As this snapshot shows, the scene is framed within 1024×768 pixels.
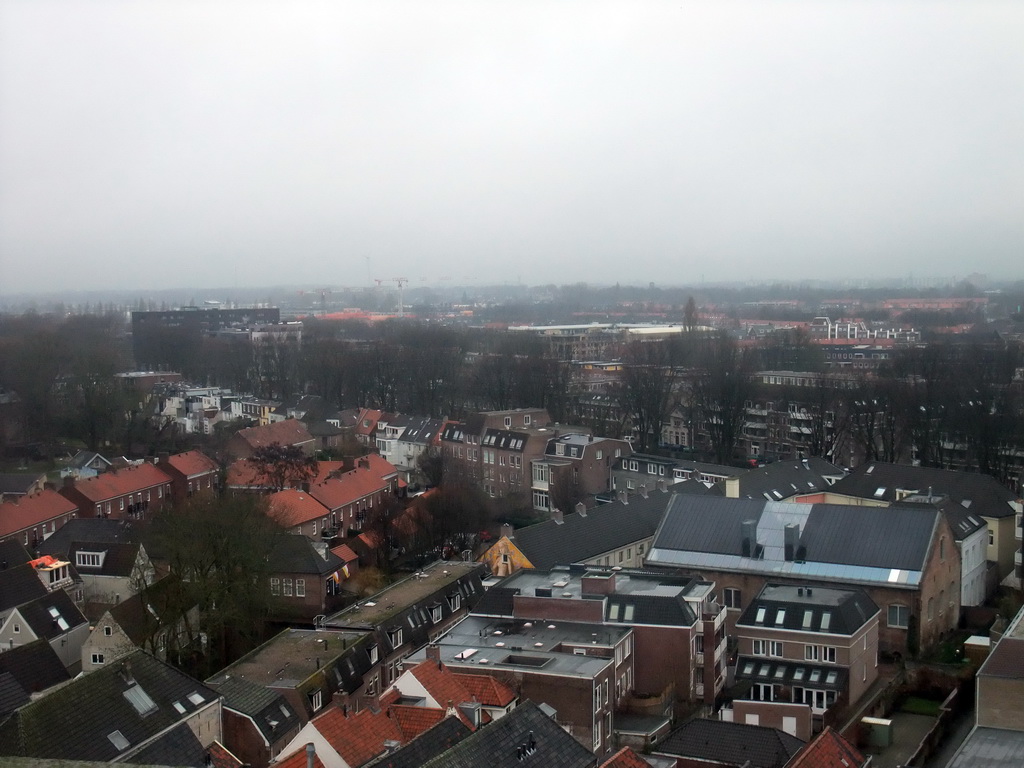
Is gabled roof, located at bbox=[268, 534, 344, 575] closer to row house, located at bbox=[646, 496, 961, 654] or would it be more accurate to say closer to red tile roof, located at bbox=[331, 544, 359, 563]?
red tile roof, located at bbox=[331, 544, 359, 563]

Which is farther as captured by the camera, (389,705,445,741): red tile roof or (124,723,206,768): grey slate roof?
(389,705,445,741): red tile roof

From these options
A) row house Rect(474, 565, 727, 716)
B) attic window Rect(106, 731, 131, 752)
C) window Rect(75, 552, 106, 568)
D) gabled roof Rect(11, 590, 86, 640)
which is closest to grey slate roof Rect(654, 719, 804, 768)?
row house Rect(474, 565, 727, 716)

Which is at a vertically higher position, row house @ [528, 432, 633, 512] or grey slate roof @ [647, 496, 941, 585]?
grey slate roof @ [647, 496, 941, 585]

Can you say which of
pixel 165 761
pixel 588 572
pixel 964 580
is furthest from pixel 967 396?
pixel 165 761

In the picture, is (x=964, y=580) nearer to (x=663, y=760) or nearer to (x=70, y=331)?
(x=663, y=760)

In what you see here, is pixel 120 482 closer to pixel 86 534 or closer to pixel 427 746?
pixel 86 534
